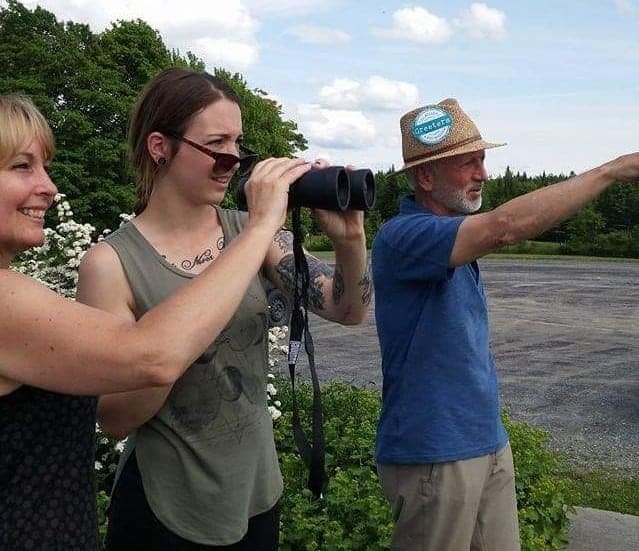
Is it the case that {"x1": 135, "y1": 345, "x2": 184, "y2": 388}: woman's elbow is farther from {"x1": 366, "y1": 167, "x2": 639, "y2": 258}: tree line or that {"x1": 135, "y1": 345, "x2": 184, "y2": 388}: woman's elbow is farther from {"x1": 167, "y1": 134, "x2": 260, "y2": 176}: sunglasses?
{"x1": 366, "y1": 167, "x2": 639, "y2": 258}: tree line

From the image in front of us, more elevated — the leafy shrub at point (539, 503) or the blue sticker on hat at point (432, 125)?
the blue sticker on hat at point (432, 125)

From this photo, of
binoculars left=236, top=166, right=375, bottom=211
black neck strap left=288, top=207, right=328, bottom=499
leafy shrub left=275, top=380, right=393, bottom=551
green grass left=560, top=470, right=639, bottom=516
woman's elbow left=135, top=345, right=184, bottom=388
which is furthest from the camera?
green grass left=560, top=470, right=639, bottom=516

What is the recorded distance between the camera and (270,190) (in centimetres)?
155

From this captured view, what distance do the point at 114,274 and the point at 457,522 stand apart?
1297 mm

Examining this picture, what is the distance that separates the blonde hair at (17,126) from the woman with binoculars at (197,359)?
0.38 metres

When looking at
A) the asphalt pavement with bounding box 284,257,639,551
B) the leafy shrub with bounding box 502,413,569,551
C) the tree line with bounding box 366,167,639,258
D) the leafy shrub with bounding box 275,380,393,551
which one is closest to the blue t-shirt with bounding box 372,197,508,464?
the leafy shrub with bounding box 275,380,393,551

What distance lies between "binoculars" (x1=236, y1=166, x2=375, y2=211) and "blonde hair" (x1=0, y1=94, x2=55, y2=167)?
42 cm

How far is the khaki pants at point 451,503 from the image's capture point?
2.35m

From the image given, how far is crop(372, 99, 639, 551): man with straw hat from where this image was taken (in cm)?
230

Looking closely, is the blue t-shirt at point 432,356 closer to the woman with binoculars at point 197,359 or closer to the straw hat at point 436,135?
the straw hat at point 436,135

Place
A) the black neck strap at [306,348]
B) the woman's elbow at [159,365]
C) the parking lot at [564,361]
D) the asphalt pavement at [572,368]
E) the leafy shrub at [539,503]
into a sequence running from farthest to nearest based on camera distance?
1. the parking lot at [564,361]
2. the asphalt pavement at [572,368]
3. the leafy shrub at [539,503]
4. the black neck strap at [306,348]
5. the woman's elbow at [159,365]

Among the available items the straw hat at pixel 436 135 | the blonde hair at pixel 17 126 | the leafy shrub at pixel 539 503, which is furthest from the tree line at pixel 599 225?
the blonde hair at pixel 17 126

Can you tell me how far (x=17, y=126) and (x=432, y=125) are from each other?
5.00ft

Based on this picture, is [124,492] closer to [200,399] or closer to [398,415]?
[200,399]
